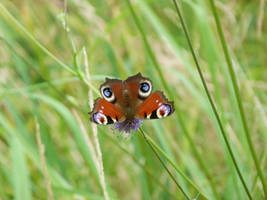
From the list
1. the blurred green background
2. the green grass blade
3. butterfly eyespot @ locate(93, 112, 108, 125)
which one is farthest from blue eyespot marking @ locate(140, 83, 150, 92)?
the green grass blade

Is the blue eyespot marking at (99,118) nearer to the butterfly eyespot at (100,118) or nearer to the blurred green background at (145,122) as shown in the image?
the butterfly eyespot at (100,118)

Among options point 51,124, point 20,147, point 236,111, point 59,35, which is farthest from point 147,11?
point 59,35

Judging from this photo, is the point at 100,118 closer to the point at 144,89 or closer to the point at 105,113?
the point at 105,113

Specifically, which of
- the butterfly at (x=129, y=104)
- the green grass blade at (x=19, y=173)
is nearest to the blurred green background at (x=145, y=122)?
A: the green grass blade at (x=19, y=173)

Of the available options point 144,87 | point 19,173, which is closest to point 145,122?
point 19,173

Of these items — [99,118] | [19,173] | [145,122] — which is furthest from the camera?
[145,122]

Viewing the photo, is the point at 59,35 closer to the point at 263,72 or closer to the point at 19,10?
the point at 19,10

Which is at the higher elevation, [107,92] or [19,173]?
[19,173]
